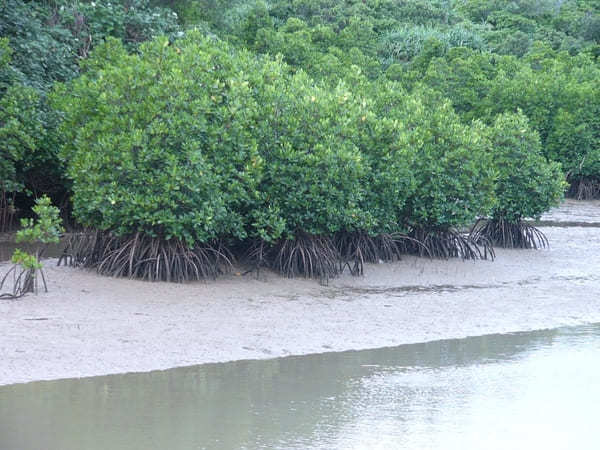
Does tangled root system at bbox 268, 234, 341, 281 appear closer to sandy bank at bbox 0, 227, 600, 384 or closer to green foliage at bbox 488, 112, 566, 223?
sandy bank at bbox 0, 227, 600, 384

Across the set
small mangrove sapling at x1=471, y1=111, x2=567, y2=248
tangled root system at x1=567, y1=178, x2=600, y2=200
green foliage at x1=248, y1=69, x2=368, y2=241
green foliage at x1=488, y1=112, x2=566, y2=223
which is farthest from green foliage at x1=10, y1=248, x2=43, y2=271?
tangled root system at x1=567, y1=178, x2=600, y2=200

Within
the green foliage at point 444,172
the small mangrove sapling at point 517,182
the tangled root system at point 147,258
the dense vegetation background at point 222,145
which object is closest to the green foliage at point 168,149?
the dense vegetation background at point 222,145

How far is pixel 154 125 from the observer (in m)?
9.79

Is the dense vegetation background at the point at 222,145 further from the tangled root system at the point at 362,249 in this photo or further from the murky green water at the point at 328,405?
the murky green water at the point at 328,405

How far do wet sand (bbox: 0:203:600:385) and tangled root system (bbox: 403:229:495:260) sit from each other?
23 cm

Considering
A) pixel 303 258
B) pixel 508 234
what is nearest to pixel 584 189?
pixel 508 234

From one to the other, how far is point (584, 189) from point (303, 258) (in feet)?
49.7

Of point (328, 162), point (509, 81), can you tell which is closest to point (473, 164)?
point (328, 162)

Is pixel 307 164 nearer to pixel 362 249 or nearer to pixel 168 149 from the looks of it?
pixel 168 149

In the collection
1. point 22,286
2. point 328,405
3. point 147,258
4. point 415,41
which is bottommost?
point 328,405

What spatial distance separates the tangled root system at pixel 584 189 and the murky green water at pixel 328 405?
16518mm

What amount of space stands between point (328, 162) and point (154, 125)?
6.87 ft

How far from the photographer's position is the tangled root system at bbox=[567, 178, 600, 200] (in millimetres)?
23984

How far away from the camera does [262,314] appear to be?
30.6ft
